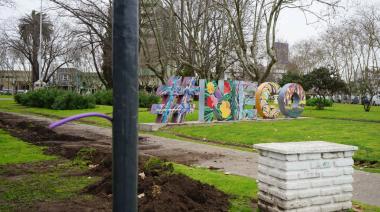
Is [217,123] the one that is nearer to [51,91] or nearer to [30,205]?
[30,205]

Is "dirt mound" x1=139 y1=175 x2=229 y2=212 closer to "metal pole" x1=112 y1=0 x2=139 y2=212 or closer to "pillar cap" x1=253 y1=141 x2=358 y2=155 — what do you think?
"pillar cap" x1=253 y1=141 x2=358 y2=155

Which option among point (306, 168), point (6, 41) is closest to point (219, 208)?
point (306, 168)

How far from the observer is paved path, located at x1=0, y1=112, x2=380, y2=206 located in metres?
7.20

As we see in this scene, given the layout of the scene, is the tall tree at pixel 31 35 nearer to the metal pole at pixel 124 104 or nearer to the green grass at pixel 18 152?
the green grass at pixel 18 152

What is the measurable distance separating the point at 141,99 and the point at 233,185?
95.5 feet

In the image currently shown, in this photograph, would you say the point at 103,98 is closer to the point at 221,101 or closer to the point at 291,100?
the point at 221,101

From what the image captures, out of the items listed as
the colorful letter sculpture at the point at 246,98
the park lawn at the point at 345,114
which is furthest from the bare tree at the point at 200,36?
the park lawn at the point at 345,114

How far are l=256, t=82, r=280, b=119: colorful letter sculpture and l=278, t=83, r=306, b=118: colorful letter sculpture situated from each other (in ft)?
1.70

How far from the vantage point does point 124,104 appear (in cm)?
215

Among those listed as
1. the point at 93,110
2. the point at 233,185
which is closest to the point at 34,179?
the point at 233,185

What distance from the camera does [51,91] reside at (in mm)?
33469

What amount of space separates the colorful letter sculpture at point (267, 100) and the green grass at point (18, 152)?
12625mm

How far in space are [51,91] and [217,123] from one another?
717 inches

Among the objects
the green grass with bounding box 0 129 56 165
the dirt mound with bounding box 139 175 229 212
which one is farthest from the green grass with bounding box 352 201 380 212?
the green grass with bounding box 0 129 56 165
